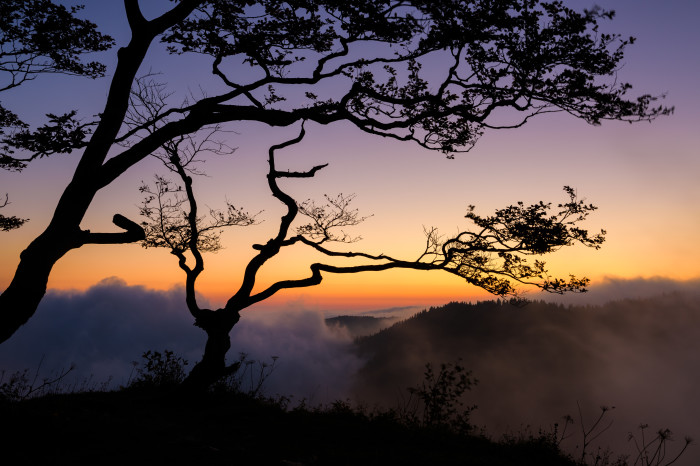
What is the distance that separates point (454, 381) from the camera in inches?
363

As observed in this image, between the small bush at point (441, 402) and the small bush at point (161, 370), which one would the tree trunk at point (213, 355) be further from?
the small bush at point (441, 402)

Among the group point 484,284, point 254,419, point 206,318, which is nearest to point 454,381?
point 484,284

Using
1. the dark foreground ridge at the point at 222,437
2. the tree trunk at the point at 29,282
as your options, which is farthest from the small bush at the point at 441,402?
the tree trunk at the point at 29,282

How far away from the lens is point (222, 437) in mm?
7000

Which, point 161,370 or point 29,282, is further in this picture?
point 161,370

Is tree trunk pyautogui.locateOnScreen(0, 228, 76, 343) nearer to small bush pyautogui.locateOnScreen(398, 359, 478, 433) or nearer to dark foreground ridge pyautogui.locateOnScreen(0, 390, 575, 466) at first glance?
dark foreground ridge pyautogui.locateOnScreen(0, 390, 575, 466)

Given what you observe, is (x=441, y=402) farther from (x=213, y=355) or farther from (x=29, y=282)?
(x=29, y=282)

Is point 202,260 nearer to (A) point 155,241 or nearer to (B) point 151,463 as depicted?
(A) point 155,241

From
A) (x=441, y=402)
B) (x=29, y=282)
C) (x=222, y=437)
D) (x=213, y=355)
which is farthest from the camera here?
(x=213, y=355)

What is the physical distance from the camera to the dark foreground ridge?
18.6ft

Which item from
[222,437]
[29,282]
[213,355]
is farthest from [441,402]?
[29,282]

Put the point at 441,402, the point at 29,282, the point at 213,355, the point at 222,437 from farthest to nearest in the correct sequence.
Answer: the point at 213,355 < the point at 441,402 < the point at 222,437 < the point at 29,282

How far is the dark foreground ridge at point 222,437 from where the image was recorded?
568 centimetres

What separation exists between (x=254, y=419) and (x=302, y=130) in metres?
6.08
